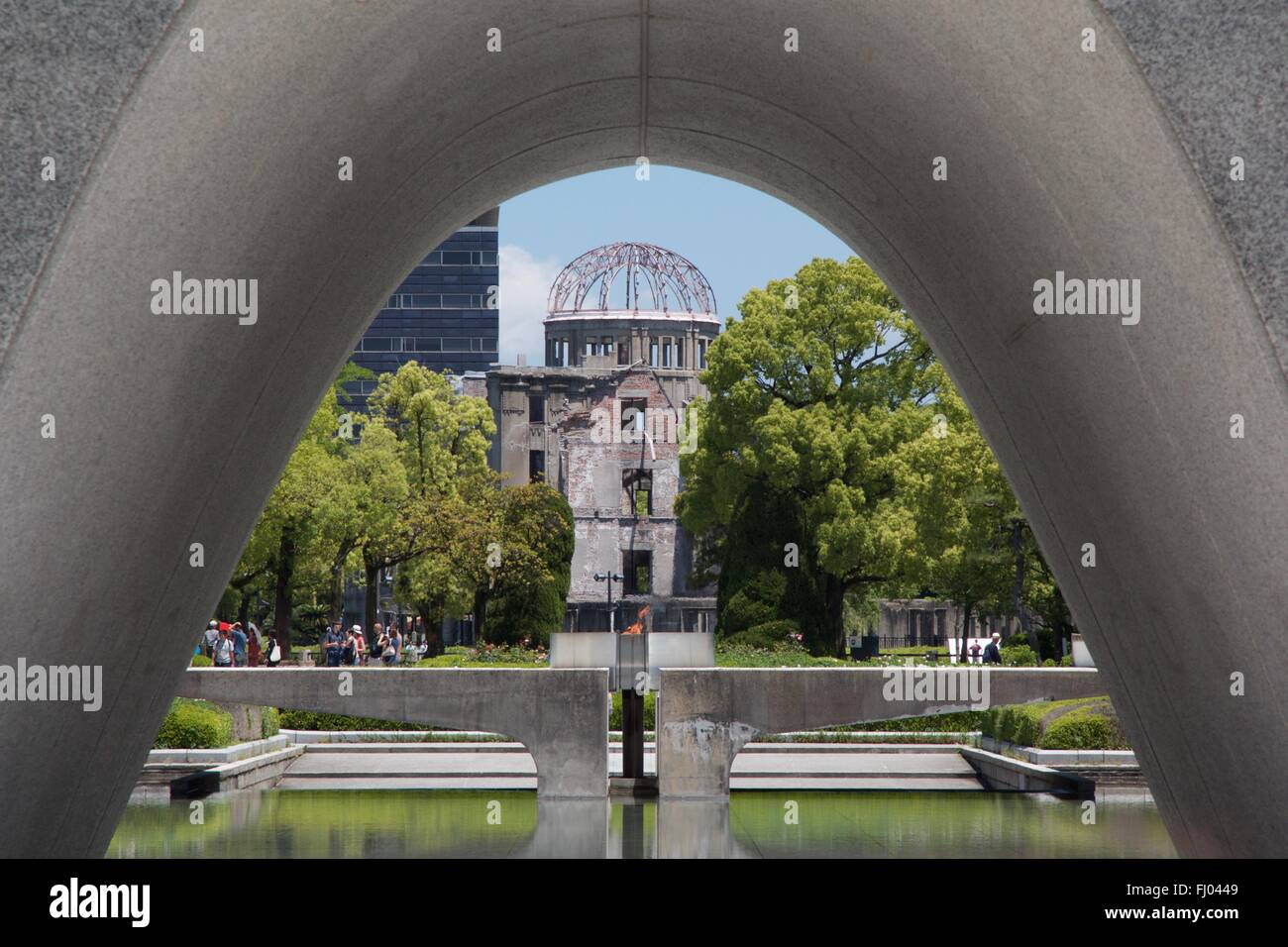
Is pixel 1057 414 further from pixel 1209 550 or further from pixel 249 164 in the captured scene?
pixel 249 164

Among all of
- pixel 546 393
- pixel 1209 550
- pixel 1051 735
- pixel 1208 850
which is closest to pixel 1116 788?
pixel 1051 735

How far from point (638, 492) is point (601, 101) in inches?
2869

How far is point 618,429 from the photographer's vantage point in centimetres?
8212

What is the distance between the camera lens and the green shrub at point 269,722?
29.6 meters

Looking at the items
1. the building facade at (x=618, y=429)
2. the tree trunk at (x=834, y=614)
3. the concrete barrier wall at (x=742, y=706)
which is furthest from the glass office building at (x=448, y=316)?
the concrete barrier wall at (x=742, y=706)

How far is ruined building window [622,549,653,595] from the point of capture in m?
78.8

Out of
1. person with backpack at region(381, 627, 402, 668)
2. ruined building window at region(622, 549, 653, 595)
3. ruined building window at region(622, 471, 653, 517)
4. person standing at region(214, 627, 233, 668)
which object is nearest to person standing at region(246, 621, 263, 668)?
person with backpack at region(381, 627, 402, 668)

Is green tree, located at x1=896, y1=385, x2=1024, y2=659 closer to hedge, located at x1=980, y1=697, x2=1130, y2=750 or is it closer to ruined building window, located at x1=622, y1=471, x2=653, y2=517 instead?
hedge, located at x1=980, y1=697, x2=1130, y2=750

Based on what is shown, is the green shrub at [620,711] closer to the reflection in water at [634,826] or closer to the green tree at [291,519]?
the reflection in water at [634,826]

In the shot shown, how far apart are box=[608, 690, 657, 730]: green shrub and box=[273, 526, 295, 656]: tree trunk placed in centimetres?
1458

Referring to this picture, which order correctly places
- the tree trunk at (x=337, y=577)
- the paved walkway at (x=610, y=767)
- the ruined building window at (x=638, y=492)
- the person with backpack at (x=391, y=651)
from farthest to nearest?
the ruined building window at (x=638, y=492) → the tree trunk at (x=337, y=577) → the person with backpack at (x=391, y=651) → the paved walkway at (x=610, y=767)

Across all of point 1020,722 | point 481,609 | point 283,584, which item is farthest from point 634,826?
point 481,609

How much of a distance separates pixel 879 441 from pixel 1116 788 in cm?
2333

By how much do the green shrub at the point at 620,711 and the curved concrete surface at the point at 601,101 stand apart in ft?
73.0
